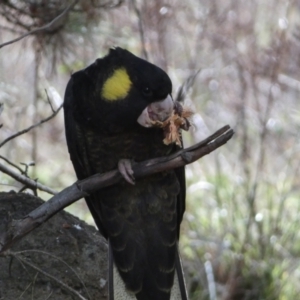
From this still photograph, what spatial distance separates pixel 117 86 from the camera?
2789mm

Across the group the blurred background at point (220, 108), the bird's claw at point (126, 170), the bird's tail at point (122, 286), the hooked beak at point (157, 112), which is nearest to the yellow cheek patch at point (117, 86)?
the hooked beak at point (157, 112)

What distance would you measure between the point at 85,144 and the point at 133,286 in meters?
0.69

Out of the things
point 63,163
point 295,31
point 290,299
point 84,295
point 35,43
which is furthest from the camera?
point 63,163

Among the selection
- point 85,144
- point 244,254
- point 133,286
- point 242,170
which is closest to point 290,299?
point 244,254

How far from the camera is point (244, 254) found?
196 inches

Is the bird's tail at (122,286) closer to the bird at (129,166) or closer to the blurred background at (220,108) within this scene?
the bird at (129,166)

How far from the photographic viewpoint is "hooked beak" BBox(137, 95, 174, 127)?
2.69m

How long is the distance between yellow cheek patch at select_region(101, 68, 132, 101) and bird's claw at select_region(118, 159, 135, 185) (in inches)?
10.9

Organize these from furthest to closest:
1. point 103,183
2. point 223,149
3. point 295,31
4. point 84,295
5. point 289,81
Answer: point 223,149 < point 289,81 < point 295,31 < point 84,295 < point 103,183

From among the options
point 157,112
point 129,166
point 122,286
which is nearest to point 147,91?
point 157,112

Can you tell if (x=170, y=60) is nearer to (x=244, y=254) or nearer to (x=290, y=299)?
(x=244, y=254)

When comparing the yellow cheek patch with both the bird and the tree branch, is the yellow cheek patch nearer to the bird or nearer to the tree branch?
the bird

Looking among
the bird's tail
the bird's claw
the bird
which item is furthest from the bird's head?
the bird's tail

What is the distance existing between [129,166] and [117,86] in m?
0.35
